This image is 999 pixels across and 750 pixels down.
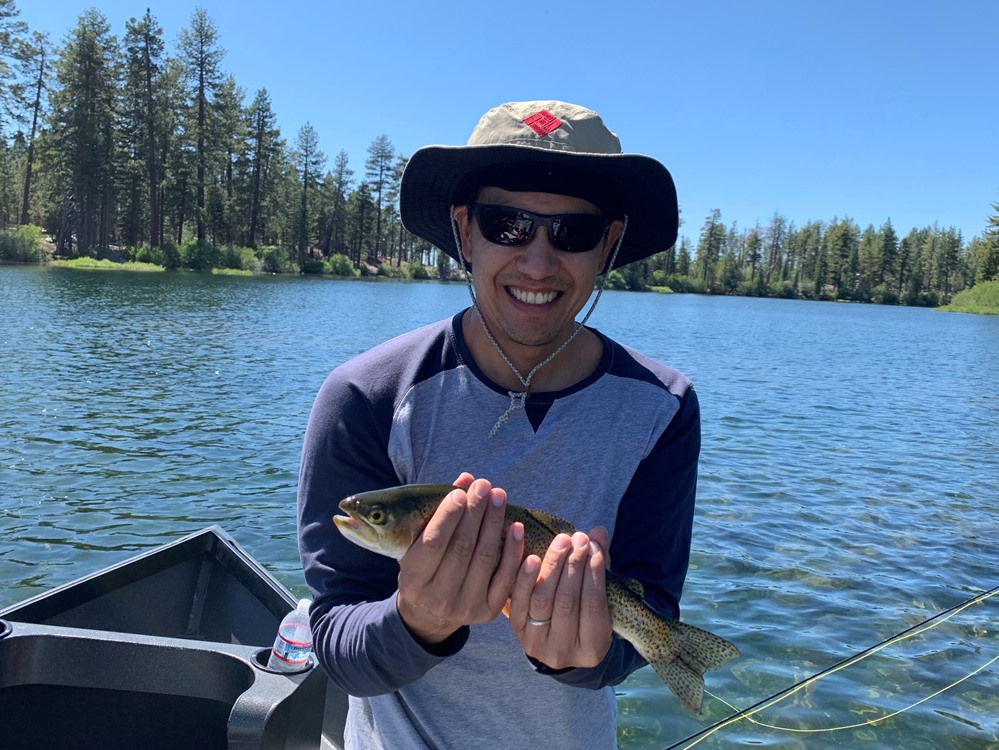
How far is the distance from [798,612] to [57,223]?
81.9 metres

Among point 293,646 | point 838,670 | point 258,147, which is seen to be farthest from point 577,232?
point 258,147

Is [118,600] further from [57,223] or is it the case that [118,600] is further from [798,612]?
[57,223]

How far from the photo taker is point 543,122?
2424mm

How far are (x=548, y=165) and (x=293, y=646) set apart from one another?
2264 millimetres

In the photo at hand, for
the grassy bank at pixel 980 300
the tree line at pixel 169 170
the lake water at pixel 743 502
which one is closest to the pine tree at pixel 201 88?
the tree line at pixel 169 170

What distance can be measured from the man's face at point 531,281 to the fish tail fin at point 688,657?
38.4 inches

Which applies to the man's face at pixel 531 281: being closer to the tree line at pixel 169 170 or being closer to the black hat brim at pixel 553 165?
the black hat brim at pixel 553 165

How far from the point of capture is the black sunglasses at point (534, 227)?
98.0 inches

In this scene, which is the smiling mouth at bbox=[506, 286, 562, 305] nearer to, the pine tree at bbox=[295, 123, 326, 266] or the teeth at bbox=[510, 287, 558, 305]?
the teeth at bbox=[510, 287, 558, 305]

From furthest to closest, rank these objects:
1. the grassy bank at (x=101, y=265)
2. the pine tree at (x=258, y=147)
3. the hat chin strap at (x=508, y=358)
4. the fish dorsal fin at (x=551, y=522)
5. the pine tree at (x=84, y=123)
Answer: the pine tree at (x=258, y=147) → the pine tree at (x=84, y=123) → the grassy bank at (x=101, y=265) → the hat chin strap at (x=508, y=358) → the fish dorsal fin at (x=551, y=522)

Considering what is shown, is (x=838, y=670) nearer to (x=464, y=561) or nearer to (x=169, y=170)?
(x=464, y=561)

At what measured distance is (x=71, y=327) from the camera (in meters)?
25.3

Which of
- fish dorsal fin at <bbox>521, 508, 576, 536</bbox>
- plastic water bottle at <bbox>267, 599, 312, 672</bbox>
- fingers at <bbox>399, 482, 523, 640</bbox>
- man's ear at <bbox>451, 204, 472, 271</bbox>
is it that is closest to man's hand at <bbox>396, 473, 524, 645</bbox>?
fingers at <bbox>399, 482, 523, 640</bbox>

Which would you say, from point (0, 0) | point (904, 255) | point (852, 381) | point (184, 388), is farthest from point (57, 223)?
point (904, 255)
